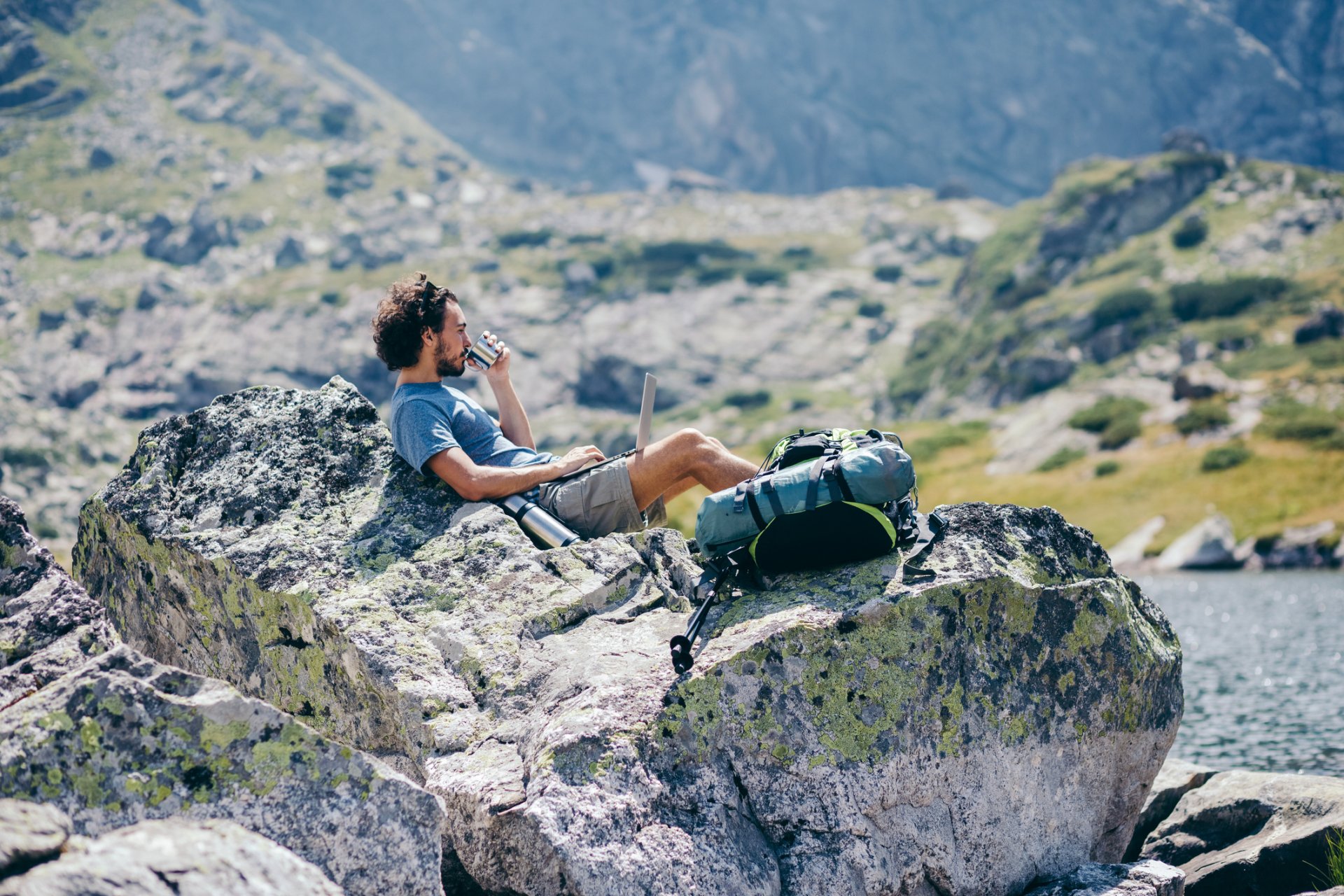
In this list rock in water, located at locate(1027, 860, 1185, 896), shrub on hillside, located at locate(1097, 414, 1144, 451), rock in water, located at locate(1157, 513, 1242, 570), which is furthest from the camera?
shrub on hillside, located at locate(1097, 414, 1144, 451)

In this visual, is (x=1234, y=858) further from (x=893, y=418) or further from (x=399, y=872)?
(x=893, y=418)

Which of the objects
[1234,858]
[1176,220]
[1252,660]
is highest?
[1234,858]

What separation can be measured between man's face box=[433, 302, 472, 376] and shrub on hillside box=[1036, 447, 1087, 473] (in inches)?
3022

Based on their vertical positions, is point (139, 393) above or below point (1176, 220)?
below

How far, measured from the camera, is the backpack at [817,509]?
700cm

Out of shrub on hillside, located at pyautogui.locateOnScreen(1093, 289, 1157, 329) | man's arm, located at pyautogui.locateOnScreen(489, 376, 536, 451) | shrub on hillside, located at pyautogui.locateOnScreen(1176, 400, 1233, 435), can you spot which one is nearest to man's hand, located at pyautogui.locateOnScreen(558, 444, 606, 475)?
man's arm, located at pyautogui.locateOnScreen(489, 376, 536, 451)

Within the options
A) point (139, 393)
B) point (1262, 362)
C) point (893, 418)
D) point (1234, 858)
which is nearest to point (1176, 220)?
point (893, 418)

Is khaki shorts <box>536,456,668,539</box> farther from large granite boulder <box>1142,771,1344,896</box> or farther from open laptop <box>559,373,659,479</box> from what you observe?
large granite boulder <box>1142,771,1344,896</box>

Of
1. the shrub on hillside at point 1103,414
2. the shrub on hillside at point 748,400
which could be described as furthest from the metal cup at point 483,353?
the shrub on hillside at point 748,400

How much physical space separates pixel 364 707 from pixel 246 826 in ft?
5.76

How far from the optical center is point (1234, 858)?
8.31 meters

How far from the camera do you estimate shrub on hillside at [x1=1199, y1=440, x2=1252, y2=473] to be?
215ft

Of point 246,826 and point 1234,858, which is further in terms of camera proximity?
point 1234,858

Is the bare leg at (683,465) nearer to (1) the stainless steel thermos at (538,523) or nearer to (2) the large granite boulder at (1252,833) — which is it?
(1) the stainless steel thermos at (538,523)
